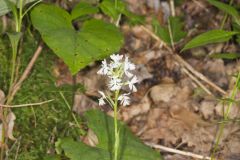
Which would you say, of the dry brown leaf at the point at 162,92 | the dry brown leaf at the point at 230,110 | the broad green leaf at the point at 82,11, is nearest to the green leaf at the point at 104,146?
the broad green leaf at the point at 82,11

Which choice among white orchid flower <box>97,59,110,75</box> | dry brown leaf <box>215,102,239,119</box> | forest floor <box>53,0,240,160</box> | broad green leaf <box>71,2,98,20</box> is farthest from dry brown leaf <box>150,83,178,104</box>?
white orchid flower <box>97,59,110,75</box>

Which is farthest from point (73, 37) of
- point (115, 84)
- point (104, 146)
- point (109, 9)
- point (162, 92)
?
point (162, 92)

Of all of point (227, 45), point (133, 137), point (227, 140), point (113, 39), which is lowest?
point (227, 140)

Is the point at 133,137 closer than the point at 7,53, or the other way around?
the point at 133,137

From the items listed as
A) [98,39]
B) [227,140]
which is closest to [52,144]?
[98,39]

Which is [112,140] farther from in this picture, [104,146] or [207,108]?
[207,108]

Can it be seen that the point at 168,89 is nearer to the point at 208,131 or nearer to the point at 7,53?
the point at 208,131
